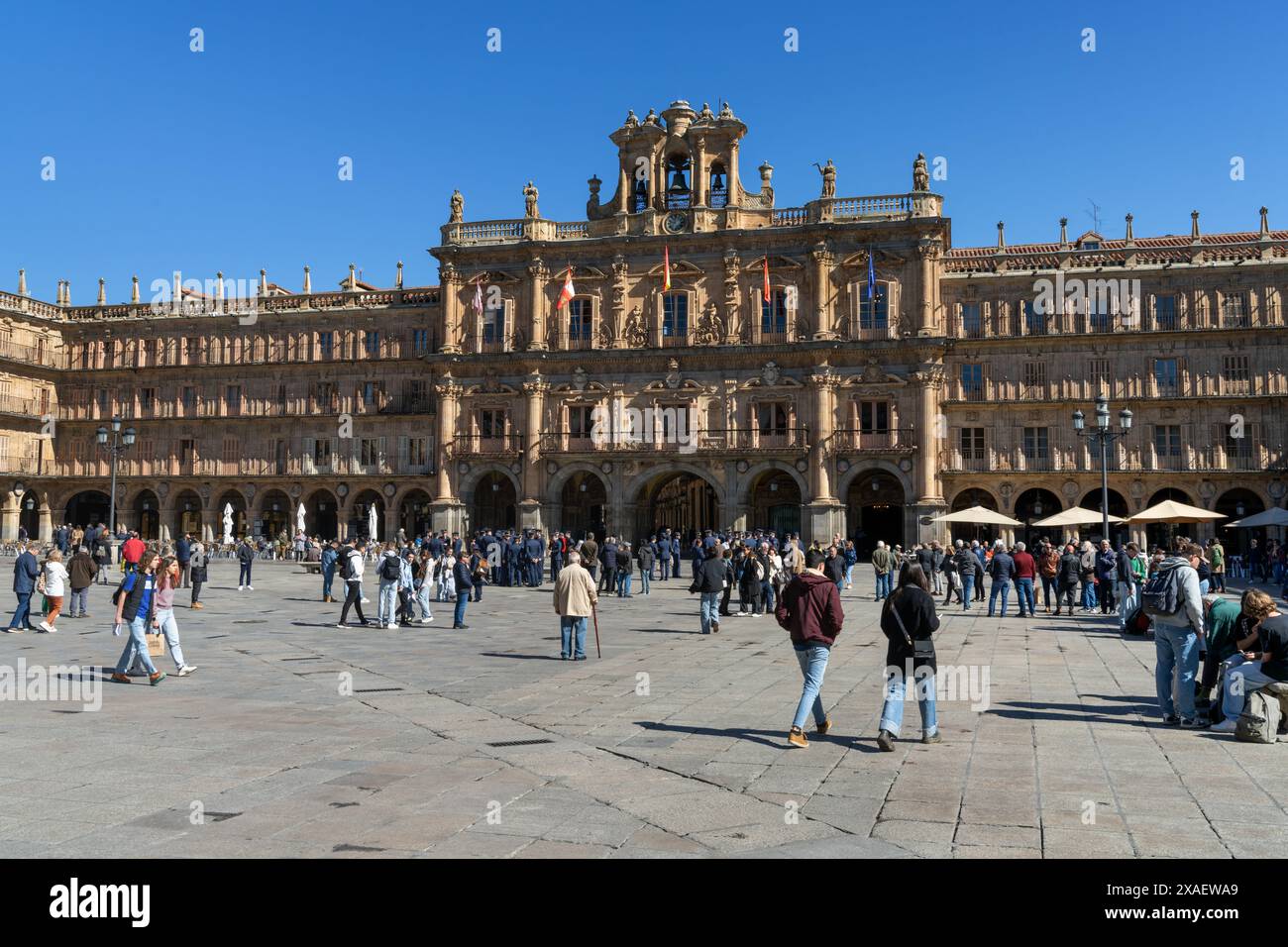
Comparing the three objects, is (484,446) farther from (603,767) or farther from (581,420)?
(603,767)

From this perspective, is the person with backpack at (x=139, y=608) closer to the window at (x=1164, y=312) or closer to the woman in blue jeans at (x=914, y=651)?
the woman in blue jeans at (x=914, y=651)

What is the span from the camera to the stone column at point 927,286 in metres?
43.8

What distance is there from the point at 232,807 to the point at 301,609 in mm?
17600

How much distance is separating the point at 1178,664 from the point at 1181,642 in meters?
0.24

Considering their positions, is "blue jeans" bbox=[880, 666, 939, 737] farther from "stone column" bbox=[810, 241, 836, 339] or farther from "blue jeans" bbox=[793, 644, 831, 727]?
"stone column" bbox=[810, 241, 836, 339]

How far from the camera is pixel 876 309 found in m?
44.8

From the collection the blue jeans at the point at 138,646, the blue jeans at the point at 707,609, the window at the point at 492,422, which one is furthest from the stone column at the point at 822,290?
the blue jeans at the point at 138,646

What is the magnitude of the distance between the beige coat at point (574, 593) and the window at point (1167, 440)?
117 feet

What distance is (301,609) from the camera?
2381 centimetres

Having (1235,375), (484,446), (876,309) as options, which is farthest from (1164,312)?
(484,446)

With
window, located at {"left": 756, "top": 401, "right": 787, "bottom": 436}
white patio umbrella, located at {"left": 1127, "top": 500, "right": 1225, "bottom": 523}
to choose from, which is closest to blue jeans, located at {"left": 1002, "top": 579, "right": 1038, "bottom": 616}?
white patio umbrella, located at {"left": 1127, "top": 500, "right": 1225, "bottom": 523}

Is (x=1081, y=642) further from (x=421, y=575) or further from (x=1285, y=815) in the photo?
(x=421, y=575)

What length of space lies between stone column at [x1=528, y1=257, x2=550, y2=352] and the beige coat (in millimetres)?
32785
